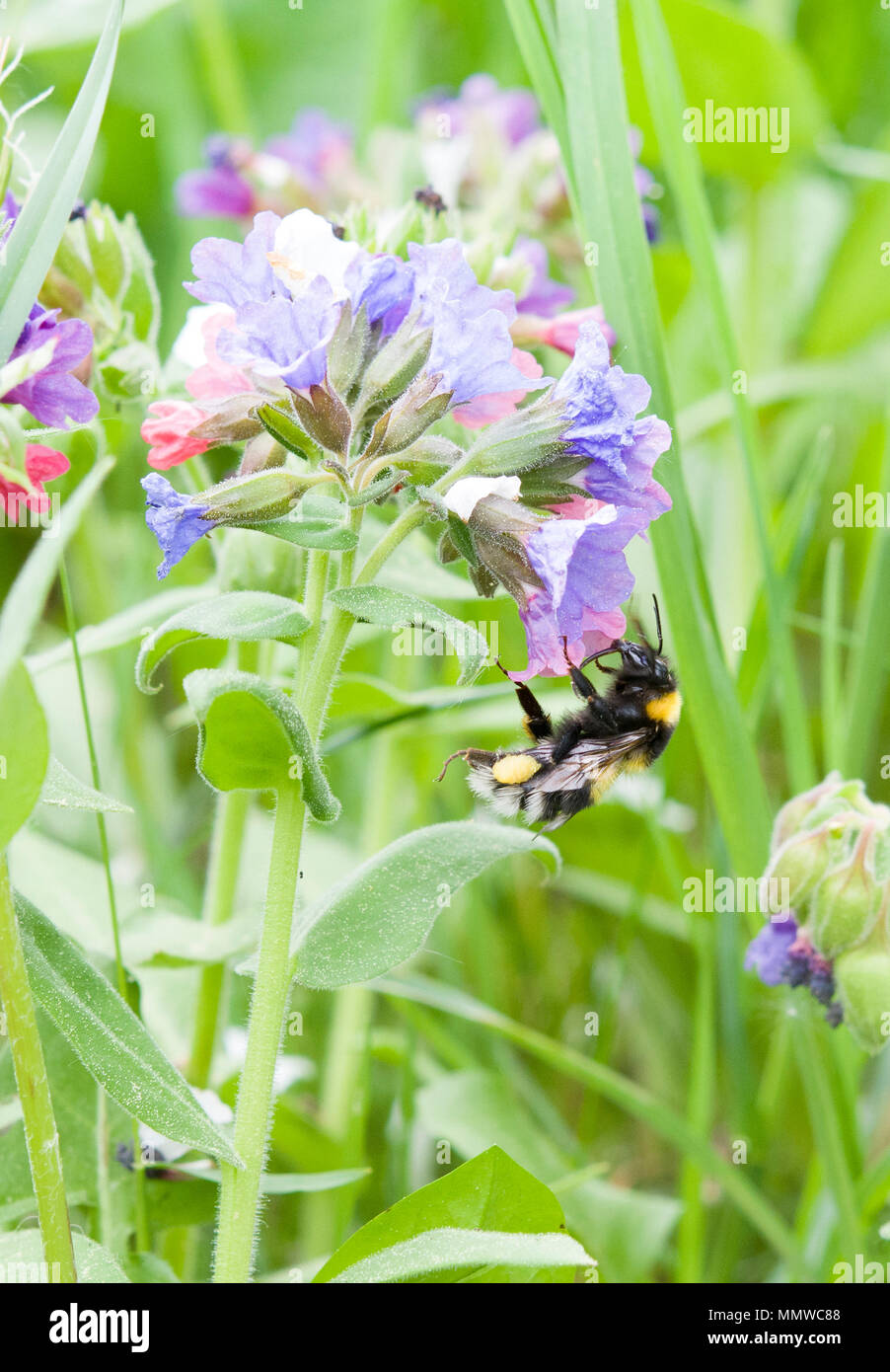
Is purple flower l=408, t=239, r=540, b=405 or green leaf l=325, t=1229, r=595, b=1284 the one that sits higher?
purple flower l=408, t=239, r=540, b=405

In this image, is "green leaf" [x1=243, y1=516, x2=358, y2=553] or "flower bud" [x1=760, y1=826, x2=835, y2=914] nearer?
"green leaf" [x1=243, y1=516, x2=358, y2=553]

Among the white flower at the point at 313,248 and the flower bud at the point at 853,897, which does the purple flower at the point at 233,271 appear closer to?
the white flower at the point at 313,248

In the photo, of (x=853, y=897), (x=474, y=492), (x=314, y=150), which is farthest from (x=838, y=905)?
(x=314, y=150)

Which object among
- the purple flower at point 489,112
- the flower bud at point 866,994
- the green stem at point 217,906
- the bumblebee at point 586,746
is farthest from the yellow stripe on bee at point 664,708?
the purple flower at point 489,112

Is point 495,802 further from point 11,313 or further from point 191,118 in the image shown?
point 191,118

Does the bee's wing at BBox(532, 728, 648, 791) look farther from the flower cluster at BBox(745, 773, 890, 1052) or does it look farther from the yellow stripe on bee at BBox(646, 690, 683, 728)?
the flower cluster at BBox(745, 773, 890, 1052)

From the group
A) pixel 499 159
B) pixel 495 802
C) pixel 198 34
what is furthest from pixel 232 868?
pixel 198 34

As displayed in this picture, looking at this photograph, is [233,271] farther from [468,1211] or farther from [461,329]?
[468,1211]

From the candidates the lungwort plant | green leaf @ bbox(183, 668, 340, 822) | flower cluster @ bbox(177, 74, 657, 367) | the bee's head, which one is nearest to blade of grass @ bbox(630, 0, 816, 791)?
the lungwort plant
